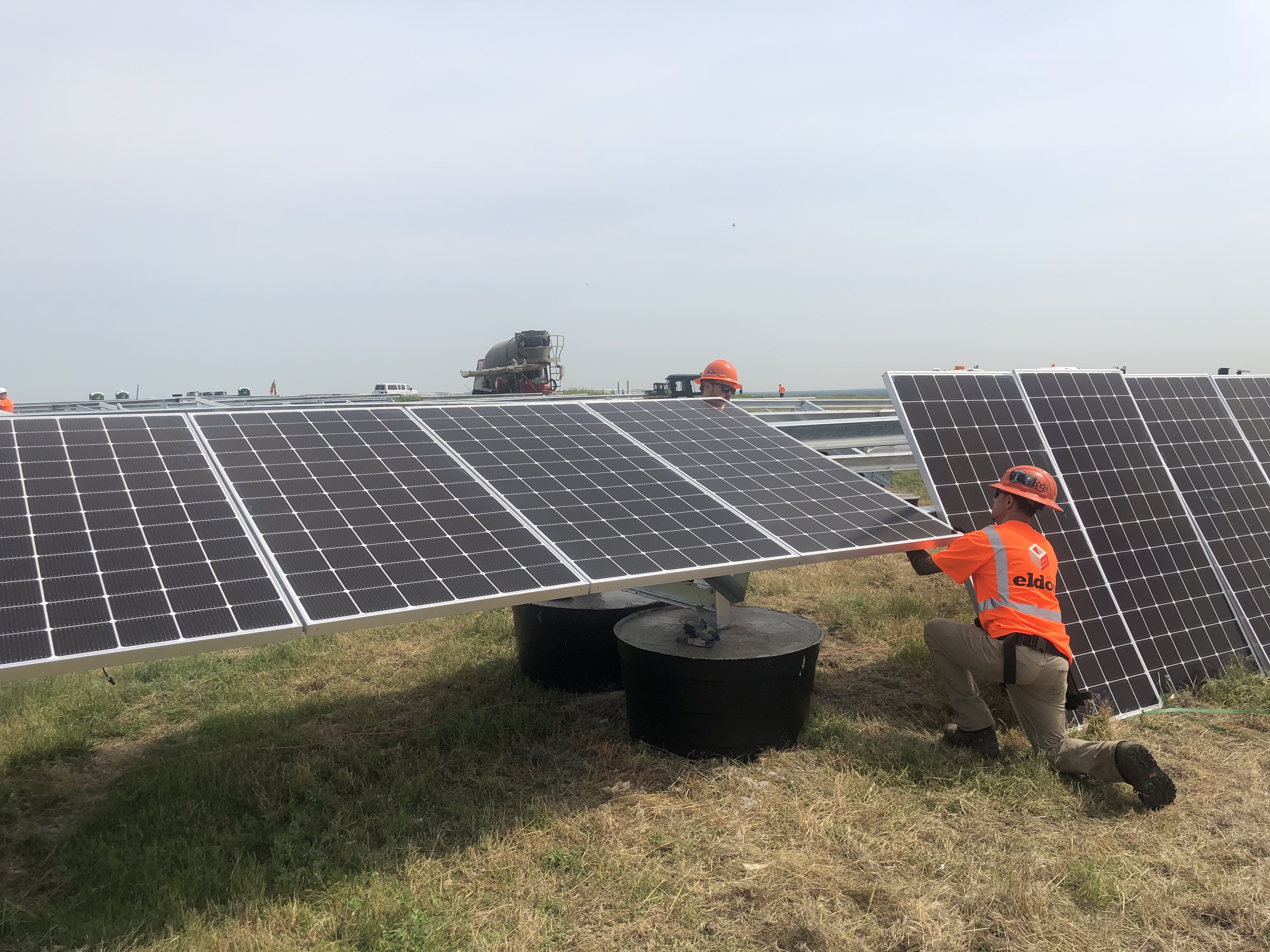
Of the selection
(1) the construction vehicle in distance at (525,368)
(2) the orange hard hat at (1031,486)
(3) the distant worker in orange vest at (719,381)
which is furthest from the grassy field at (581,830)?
(1) the construction vehicle in distance at (525,368)

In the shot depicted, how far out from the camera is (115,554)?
495 cm

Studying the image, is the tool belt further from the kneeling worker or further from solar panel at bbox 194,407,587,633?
solar panel at bbox 194,407,587,633

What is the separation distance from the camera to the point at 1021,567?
655cm

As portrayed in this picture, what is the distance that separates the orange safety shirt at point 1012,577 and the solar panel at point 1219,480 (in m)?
3.82

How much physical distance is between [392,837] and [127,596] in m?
2.31

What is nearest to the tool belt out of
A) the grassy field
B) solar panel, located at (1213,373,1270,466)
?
the grassy field

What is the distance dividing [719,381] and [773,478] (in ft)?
13.3

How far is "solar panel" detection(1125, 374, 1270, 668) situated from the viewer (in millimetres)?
9227

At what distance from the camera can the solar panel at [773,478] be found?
691cm

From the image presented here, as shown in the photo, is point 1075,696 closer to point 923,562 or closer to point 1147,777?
point 1147,777

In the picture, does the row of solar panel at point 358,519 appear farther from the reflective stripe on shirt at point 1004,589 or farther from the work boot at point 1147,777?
the work boot at point 1147,777

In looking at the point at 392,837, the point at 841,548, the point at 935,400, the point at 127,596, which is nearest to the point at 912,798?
the point at 841,548

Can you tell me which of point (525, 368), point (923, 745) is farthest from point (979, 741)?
point (525, 368)

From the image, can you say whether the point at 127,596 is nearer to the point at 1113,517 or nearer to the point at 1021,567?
the point at 1021,567
